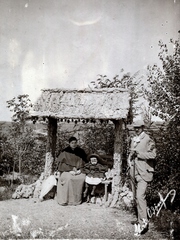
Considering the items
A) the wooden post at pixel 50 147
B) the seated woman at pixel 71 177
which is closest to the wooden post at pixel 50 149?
the wooden post at pixel 50 147

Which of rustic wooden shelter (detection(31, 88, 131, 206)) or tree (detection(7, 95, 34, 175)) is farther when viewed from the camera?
tree (detection(7, 95, 34, 175))

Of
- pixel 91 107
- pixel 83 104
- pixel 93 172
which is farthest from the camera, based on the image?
pixel 93 172

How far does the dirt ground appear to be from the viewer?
516 centimetres

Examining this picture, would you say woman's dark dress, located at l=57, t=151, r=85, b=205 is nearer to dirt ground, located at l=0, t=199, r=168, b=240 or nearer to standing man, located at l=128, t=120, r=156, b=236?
dirt ground, located at l=0, t=199, r=168, b=240

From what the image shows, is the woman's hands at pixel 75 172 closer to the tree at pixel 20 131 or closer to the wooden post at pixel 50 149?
the wooden post at pixel 50 149

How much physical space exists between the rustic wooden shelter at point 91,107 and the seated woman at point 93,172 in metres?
0.46

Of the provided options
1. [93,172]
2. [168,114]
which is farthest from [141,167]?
[93,172]

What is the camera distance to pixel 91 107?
7.51 m

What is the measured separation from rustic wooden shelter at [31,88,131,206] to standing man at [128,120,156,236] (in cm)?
131

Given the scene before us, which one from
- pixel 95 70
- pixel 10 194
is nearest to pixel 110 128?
pixel 95 70

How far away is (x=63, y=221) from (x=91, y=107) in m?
3.12

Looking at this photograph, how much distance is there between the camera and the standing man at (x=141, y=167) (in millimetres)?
5379

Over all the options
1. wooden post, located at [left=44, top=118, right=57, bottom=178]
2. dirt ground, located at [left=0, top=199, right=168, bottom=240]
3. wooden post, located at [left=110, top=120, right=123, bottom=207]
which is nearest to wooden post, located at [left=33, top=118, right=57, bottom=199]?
wooden post, located at [left=44, top=118, right=57, bottom=178]

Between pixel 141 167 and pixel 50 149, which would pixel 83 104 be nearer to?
pixel 50 149
